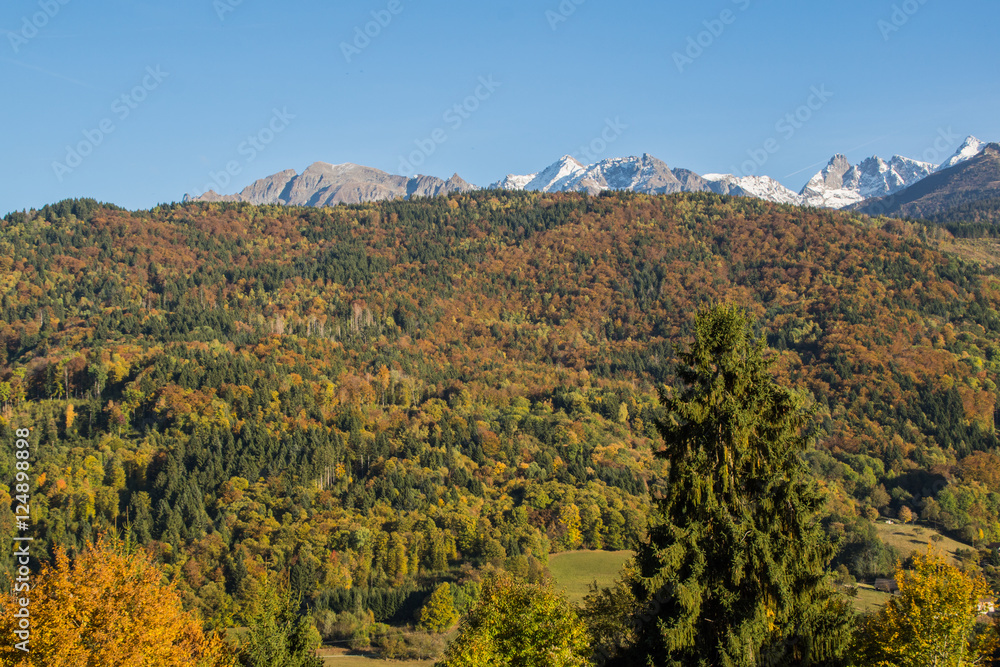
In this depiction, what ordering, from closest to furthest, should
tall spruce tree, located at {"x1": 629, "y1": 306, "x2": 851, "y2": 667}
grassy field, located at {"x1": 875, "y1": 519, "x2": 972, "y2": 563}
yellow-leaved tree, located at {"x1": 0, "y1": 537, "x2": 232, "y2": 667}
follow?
1. tall spruce tree, located at {"x1": 629, "y1": 306, "x2": 851, "y2": 667}
2. yellow-leaved tree, located at {"x1": 0, "y1": 537, "x2": 232, "y2": 667}
3. grassy field, located at {"x1": 875, "y1": 519, "x2": 972, "y2": 563}

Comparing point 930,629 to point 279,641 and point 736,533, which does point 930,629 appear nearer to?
point 736,533

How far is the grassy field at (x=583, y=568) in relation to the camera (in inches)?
5923

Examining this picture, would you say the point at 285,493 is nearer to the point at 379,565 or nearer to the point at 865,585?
the point at 379,565

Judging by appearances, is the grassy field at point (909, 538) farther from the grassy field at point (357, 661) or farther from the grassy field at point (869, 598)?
the grassy field at point (357, 661)

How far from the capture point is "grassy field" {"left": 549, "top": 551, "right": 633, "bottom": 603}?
150438mm

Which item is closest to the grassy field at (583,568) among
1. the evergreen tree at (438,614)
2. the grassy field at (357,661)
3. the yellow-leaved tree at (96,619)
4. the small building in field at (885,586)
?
the evergreen tree at (438,614)

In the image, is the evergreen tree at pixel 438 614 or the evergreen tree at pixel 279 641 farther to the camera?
the evergreen tree at pixel 438 614

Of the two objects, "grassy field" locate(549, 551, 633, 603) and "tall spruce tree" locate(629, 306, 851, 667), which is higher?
"tall spruce tree" locate(629, 306, 851, 667)

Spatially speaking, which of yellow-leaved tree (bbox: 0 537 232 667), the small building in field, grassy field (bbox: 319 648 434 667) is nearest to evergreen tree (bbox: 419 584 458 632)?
grassy field (bbox: 319 648 434 667)

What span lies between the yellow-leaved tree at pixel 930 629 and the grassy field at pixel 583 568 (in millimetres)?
112756

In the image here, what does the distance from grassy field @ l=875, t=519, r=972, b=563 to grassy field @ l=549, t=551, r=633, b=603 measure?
197 ft

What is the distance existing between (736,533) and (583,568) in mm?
143339

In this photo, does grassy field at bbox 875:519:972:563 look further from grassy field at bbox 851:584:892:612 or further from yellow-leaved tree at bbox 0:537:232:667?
yellow-leaved tree at bbox 0:537:232:667

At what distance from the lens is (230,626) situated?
5305 inches
